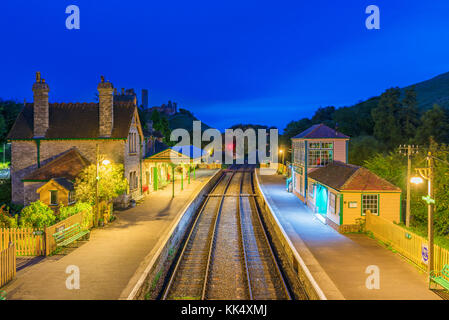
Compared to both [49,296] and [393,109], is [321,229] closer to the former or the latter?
[49,296]

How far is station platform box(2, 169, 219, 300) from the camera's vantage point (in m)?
10.6

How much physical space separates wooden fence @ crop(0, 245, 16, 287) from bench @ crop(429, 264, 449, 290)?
13870mm

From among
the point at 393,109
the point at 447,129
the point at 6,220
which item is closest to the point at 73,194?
the point at 6,220

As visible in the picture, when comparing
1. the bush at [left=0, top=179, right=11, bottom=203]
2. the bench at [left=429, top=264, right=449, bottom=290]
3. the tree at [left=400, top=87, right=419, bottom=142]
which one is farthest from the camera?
the tree at [left=400, top=87, right=419, bottom=142]

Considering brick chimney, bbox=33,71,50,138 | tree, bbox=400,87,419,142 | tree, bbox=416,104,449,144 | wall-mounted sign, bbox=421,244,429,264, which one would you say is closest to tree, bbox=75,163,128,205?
brick chimney, bbox=33,71,50,138

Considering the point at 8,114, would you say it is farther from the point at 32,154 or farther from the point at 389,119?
the point at 389,119

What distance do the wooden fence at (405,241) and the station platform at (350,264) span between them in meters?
0.33

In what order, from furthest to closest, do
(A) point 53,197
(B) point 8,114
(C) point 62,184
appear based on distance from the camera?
(B) point 8,114, (A) point 53,197, (C) point 62,184

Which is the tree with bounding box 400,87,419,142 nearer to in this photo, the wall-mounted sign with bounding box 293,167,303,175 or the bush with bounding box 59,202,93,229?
the wall-mounted sign with bounding box 293,167,303,175

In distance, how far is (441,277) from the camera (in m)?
10.8

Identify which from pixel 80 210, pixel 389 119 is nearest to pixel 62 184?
pixel 80 210

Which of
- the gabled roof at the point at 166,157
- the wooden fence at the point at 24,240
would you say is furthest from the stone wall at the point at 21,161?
the wooden fence at the point at 24,240

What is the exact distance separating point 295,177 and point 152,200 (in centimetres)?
1347

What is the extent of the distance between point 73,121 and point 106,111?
3.28 metres
